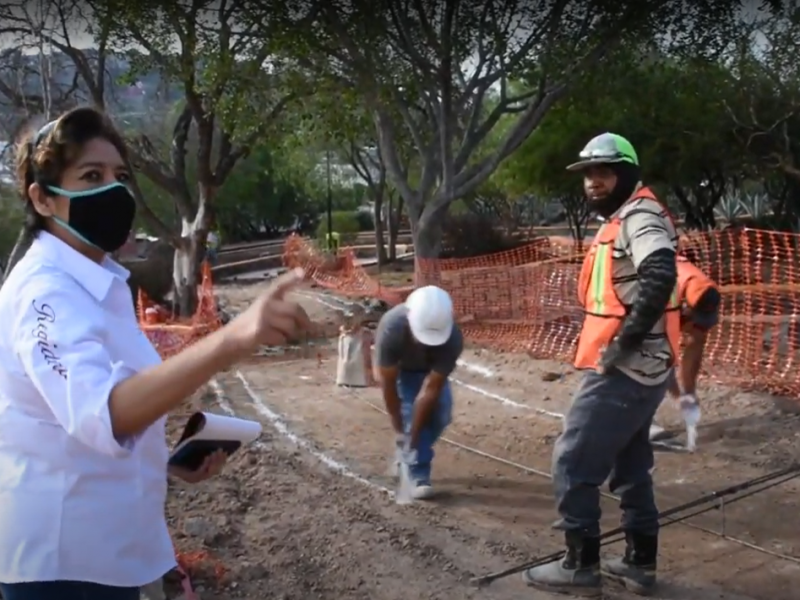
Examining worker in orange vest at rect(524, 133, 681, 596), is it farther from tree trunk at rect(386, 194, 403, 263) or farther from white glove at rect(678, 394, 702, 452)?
tree trunk at rect(386, 194, 403, 263)

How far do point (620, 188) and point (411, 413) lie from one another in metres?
2.33

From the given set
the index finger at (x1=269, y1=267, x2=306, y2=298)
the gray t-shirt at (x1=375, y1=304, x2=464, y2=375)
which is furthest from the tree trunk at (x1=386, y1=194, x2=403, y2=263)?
the index finger at (x1=269, y1=267, x2=306, y2=298)

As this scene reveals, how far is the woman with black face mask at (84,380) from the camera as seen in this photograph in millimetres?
1707

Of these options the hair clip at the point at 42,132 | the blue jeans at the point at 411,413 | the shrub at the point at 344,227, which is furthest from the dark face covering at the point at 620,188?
the shrub at the point at 344,227

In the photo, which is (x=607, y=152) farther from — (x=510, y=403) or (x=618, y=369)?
(x=510, y=403)

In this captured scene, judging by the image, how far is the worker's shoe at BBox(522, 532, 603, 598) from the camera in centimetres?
474

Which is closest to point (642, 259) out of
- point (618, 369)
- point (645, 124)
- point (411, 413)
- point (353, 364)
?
point (618, 369)

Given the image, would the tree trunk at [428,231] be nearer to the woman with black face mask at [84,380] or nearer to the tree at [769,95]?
the tree at [769,95]

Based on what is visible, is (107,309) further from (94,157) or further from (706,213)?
(706,213)

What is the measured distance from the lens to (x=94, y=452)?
1940 millimetres

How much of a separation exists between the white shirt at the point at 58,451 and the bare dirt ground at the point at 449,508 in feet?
8.76

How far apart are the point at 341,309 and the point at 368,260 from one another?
18454 mm

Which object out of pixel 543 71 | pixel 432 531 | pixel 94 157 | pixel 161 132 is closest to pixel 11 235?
pixel 161 132

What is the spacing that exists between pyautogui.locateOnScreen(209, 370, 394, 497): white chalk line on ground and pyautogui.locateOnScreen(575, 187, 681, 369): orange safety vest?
235cm
